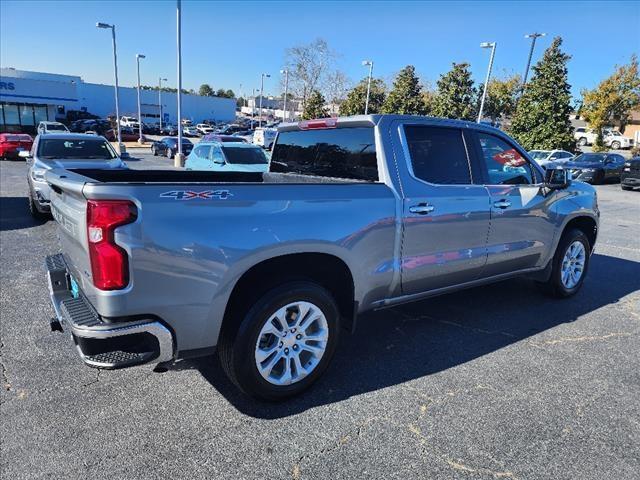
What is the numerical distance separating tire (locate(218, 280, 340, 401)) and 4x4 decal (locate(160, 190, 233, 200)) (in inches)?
27.1

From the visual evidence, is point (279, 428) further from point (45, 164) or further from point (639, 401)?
point (45, 164)

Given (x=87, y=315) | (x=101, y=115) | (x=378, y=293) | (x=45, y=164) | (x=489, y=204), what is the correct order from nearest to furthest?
1. (x=87, y=315)
2. (x=378, y=293)
3. (x=489, y=204)
4. (x=45, y=164)
5. (x=101, y=115)

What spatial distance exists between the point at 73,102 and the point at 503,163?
54195 mm

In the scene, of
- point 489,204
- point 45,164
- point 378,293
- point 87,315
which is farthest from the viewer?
point 45,164

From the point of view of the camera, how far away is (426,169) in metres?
3.68

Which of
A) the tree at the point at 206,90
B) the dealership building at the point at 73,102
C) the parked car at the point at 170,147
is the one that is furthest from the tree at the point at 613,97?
the tree at the point at 206,90

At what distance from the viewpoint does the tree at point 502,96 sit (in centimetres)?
5050

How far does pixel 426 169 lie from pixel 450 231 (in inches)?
21.6

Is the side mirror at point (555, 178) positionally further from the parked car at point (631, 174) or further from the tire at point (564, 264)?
the parked car at point (631, 174)

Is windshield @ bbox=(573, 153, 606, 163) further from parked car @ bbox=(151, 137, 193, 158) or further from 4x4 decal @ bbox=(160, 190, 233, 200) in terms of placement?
4x4 decal @ bbox=(160, 190, 233, 200)

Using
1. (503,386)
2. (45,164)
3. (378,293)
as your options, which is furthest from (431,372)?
(45,164)

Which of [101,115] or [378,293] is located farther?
[101,115]

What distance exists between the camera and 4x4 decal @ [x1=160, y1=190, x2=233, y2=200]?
2414mm

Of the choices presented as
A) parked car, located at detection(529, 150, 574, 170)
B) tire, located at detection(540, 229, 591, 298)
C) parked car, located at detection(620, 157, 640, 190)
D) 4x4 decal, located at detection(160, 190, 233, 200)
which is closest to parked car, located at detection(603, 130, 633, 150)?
parked car, located at detection(529, 150, 574, 170)
